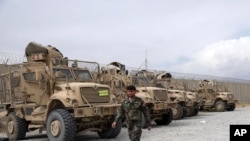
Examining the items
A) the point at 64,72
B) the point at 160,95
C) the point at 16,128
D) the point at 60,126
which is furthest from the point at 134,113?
the point at 160,95

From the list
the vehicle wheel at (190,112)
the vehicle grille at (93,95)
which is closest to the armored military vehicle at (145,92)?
the vehicle grille at (93,95)

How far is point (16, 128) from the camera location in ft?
40.2

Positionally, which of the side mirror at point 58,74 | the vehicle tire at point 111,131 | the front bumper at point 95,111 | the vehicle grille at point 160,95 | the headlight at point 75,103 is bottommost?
the vehicle tire at point 111,131

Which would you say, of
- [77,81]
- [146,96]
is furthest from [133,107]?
[146,96]

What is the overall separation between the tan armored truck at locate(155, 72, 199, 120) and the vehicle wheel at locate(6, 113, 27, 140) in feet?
24.8

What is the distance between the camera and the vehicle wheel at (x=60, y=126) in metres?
10.0

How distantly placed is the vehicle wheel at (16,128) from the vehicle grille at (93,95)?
2712 millimetres

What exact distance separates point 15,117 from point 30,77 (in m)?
1.41

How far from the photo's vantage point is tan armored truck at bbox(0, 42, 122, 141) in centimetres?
1038

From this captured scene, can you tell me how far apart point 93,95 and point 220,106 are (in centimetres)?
1782

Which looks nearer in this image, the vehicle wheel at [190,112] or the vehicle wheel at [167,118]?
the vehicle wheel at [167,118]

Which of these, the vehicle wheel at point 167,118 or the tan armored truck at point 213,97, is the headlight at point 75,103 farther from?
the tan armored truck at point 213,97

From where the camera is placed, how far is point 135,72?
17641mm

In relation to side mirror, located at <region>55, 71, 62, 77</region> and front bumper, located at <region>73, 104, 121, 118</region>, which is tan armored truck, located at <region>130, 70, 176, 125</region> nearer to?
front bumper, located at <region>73, 104, 121, 118</region>
